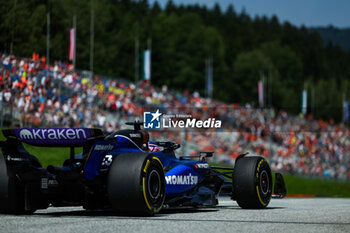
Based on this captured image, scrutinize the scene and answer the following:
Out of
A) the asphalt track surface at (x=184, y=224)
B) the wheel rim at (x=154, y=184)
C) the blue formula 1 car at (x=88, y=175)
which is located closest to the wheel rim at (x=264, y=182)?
the blue formula 1 car at (x=88, y=175)

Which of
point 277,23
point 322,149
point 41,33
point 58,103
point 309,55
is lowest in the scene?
point 322,149

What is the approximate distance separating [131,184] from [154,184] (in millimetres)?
664

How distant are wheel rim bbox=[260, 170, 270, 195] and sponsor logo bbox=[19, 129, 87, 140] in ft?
11.2

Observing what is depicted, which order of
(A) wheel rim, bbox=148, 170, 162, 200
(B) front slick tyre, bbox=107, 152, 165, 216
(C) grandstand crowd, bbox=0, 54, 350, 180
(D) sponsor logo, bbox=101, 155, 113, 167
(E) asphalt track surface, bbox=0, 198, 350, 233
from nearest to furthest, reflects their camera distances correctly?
(E) asphalt track surface, bbox=0, 198, 350, 233
(B) front slick tyre, bbox=107, 152, 165, 216
(A) wheel rim, bbox=148, 170, 162, 200
(D) sponsor logo, bbox=101, 155, 113, 167
(C) grandstand crowd, bbox=0, 54, 350, 180

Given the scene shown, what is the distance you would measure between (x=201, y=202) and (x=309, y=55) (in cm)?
13660

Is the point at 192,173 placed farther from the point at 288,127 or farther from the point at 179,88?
the point at 179,88

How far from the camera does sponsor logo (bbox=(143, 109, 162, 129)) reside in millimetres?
10273

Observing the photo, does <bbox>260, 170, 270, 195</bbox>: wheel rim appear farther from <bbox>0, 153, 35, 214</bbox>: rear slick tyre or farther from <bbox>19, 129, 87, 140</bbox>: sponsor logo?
<bbox>0, 153, 35, 214</bbox>: rear slick tyre

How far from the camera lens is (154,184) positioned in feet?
27.4

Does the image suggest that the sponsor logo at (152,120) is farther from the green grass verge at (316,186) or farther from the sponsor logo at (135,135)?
the green grass verge at (316,186)

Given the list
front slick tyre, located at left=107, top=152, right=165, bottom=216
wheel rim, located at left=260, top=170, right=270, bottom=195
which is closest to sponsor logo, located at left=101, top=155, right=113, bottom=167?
front slick tyre, located at left=107, top=152, right=165, bottom=216

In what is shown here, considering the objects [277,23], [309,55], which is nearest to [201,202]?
[309,55]

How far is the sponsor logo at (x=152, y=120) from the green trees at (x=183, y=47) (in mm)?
18200

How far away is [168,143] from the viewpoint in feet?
32.4
